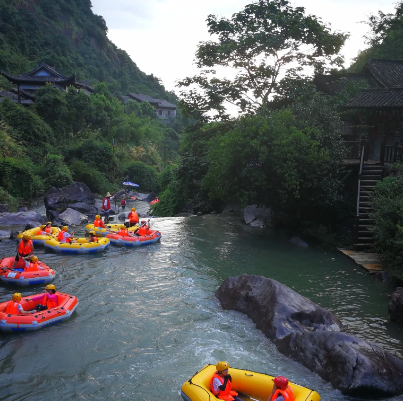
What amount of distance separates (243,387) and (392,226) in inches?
292

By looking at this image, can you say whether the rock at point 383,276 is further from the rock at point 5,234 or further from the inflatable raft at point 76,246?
the rock at point 5,234

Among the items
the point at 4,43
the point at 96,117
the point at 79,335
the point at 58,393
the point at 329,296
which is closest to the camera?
the point at 58,393

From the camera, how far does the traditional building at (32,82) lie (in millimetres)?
38750

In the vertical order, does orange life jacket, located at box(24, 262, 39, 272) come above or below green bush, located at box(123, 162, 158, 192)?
below

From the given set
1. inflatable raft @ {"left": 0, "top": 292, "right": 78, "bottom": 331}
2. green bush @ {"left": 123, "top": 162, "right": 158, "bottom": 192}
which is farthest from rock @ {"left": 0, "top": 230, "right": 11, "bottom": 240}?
green bush @ {"left": 123, "top": 162, "right": 158, "bottom": 192}


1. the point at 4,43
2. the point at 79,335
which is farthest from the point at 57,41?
the point at 79,335

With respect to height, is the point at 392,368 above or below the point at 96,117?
below

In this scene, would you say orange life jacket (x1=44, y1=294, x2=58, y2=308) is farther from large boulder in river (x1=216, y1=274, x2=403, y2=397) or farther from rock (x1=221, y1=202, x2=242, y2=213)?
rock (x1=221, y1=202, x2=242, y2=213)

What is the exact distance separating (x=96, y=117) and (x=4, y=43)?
1904cm

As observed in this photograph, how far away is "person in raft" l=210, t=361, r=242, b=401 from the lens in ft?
22.3

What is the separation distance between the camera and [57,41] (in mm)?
63250

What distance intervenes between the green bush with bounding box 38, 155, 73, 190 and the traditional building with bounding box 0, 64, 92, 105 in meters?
10.6

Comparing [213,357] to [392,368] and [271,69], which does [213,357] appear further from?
[271,69]

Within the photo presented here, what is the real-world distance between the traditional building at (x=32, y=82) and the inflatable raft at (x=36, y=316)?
32106mm
